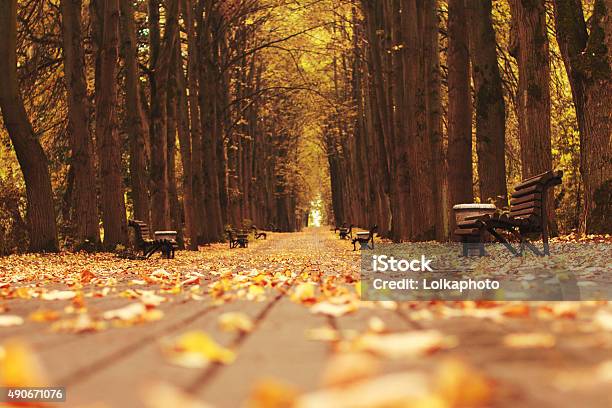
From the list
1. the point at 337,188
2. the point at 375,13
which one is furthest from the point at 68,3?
the point at 337,188

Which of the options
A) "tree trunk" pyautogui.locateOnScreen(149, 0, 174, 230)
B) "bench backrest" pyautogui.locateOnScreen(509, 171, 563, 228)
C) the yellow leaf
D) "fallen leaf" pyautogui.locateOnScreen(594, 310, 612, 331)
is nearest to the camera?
"fallen leaf" pyautogui.locateOnScreen(594, 310, 612, 331)

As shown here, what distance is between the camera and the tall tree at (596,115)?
13.9 meters

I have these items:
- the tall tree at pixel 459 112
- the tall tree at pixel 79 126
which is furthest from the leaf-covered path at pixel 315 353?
the tall tree at pixel 79 126

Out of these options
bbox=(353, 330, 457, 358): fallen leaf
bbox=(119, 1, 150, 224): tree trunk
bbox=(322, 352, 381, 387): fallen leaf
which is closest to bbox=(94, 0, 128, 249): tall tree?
bbox=(119, 1, 150, 224): tree trunk

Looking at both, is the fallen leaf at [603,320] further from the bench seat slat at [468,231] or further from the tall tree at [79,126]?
the tall tree at [79,126]

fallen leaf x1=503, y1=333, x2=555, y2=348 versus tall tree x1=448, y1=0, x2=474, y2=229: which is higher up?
tall tree x1=448, y1=0, x2=474, y2=229

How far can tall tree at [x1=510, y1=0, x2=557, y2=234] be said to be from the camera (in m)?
15.5

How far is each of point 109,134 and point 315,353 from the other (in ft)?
56.4

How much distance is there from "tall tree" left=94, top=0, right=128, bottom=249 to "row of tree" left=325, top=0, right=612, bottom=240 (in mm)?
7985

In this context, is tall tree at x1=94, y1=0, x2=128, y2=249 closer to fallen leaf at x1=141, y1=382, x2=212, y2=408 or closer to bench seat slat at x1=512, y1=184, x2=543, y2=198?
bench seat slat at x1=512, y1=184, x2=543, y2=198

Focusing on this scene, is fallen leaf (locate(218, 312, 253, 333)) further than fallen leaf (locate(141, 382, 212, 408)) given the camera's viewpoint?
Yes

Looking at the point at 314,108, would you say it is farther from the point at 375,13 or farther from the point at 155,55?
the point at 155,55

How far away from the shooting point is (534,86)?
15.5 m

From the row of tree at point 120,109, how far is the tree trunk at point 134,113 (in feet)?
0.10
